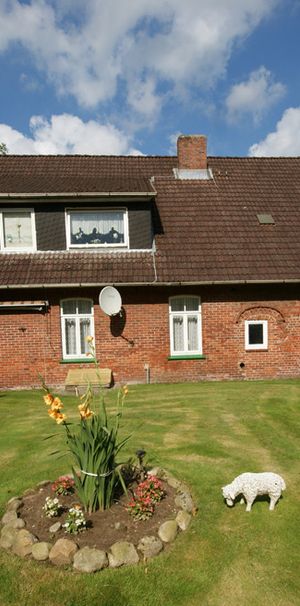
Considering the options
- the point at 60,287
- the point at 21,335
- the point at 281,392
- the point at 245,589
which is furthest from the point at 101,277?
the point at 245,589

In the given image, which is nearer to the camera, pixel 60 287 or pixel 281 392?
pixel 281 392

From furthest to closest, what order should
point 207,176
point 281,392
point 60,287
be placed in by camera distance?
point 207,176, point 60,287, point 281,392

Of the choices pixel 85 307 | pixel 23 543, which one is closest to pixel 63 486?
pixel 23 543

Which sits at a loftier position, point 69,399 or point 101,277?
point 101,277

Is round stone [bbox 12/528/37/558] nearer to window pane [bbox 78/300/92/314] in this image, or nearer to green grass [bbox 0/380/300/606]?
green grass [bbox 0/380/300/606]

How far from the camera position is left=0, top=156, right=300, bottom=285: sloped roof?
12.2 meters

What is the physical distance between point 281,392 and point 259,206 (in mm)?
7054

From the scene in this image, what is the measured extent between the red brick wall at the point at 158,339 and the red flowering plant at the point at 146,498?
695 centimetres

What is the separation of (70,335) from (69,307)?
33.7 inches

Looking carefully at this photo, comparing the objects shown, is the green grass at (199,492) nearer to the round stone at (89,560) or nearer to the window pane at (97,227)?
the round stone at (89,560)

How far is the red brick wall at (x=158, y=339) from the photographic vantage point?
12.0m

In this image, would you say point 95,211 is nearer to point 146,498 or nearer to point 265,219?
point 265,219

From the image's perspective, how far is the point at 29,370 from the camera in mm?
12078

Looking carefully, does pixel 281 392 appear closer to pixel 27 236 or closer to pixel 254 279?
pixel 254 279
